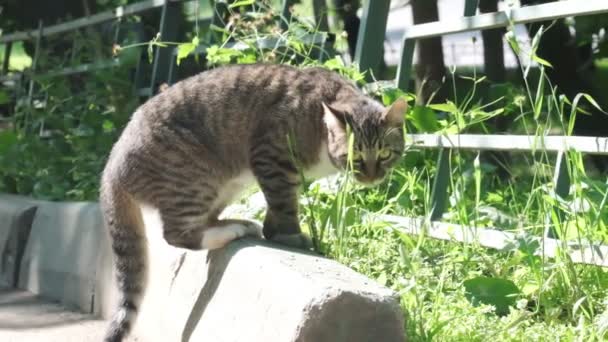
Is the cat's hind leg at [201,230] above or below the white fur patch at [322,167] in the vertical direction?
below

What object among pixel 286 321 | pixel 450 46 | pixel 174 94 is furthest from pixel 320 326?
pixel 450 46

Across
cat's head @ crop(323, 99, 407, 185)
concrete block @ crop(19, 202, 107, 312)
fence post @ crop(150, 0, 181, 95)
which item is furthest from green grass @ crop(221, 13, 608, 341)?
fence post @ crop(150, 0, 181, 95)

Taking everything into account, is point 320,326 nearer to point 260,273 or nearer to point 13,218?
point 260,273

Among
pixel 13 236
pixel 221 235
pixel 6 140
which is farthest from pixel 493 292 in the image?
pixel 6 140

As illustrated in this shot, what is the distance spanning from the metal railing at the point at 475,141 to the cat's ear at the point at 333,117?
0.48 meters

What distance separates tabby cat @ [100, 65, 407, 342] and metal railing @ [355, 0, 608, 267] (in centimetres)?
24

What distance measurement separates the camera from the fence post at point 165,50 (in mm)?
7293

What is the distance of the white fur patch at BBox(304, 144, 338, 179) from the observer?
4375 mm

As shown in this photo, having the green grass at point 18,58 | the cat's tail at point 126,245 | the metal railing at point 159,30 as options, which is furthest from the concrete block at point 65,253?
the green grass at point 18,58

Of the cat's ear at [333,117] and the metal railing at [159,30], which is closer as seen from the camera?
the cat's ear at [333,117]

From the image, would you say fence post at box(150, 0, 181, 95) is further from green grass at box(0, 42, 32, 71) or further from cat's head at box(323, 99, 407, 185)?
green grass at box(0, 42, 32, 71)

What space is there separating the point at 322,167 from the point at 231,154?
1.34ft

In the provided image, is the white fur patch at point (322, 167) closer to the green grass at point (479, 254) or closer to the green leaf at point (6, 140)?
the green grass at point (479, 254)

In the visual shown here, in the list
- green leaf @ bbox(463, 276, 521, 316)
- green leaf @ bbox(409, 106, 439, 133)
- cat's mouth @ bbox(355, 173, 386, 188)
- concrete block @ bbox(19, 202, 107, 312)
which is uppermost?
green leaf @ bbox(409, 106, 439, 133)
